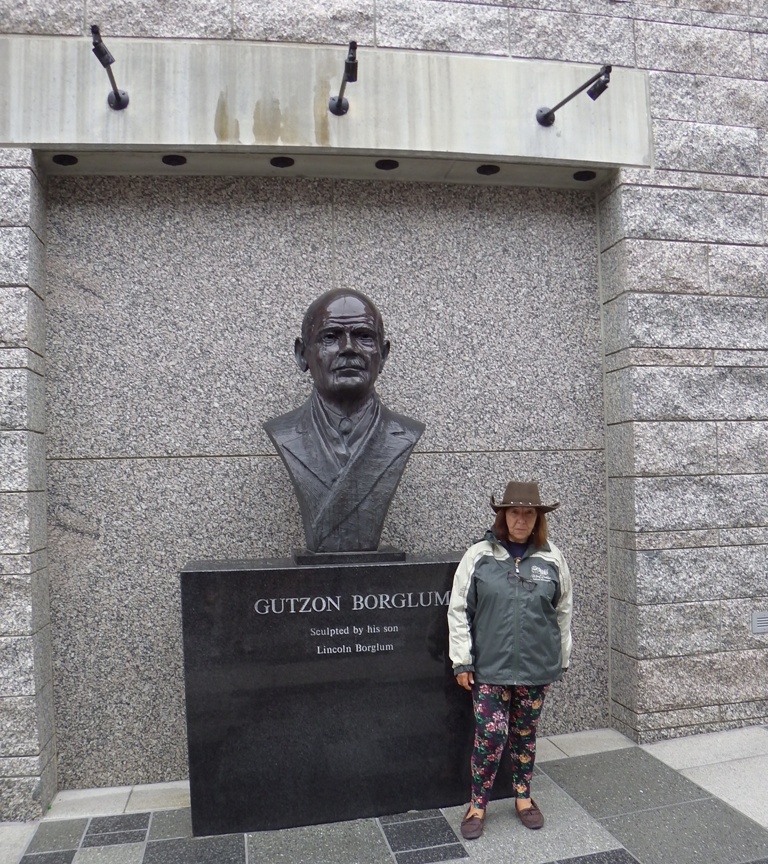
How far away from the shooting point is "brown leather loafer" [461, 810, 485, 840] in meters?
3.37

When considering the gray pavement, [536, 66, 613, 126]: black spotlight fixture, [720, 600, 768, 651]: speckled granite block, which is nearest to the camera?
the gray pavement

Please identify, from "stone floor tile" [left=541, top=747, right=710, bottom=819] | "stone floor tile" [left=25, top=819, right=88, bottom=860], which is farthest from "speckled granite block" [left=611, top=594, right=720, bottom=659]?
"stone floor tile" [left=25, top=819, right=88, bottom=860]

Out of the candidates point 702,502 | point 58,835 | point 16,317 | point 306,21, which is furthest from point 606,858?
point 306,21

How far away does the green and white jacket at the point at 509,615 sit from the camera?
338cm

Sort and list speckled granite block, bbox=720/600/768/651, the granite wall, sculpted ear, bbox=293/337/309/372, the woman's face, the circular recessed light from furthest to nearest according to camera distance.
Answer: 1. speckled granite block, bbox=720/600/768/651
2. the circular recessed light
3. the granite wall
4. sculpted ear, bbox=293/337/309/372
5. the woman's face

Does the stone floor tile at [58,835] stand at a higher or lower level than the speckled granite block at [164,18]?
lower

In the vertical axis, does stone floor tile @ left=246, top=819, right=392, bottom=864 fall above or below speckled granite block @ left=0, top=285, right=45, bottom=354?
below

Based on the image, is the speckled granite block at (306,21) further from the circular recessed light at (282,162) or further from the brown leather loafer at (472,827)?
the brown leather loafer at (472,827)

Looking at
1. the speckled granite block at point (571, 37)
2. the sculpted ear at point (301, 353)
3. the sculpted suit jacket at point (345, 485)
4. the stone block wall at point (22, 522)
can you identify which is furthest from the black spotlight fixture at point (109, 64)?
the speckled granite block at point (571, 37)

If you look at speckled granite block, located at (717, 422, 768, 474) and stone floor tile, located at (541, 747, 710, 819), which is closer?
stone floor tile, located at (541, 747, 710, 819)

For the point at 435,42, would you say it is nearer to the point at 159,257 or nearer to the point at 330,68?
the point at 330,68

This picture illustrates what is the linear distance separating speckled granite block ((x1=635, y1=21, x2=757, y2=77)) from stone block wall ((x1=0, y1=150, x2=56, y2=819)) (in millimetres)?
4088

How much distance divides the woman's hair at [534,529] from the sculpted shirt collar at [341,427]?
89cm

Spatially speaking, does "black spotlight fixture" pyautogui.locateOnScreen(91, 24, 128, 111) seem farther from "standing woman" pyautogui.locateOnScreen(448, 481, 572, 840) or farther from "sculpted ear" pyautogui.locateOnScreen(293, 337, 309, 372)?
"standing woman" pyautogui.locateOnScreen(448, 481, 572, 840)
